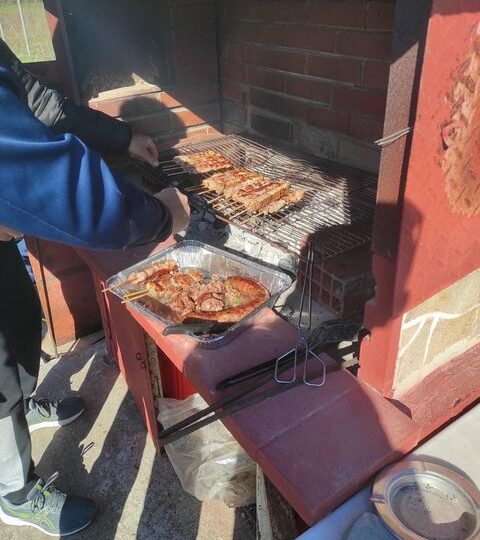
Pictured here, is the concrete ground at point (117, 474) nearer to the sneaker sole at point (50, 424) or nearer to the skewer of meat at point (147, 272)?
the sneaker sole at point (50, 424)

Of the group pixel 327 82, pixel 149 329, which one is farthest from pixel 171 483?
pixel 327 82

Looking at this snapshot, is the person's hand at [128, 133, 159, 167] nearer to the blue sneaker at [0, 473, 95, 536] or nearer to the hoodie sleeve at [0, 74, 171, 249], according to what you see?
the hoodie sleeve at [0, 74, 171, 249]

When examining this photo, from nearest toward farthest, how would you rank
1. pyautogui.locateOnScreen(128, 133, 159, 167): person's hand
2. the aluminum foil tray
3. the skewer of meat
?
the aluminum foil tray
the skewer of meat
pyautogui.locateOnScreen(128, 133, 159, 167): person's hand

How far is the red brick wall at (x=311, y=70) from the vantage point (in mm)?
2816

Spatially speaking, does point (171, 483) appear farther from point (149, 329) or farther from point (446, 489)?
point (446, 489)

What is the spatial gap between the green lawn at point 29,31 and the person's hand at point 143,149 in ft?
35.6

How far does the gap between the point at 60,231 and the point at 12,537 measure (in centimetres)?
209

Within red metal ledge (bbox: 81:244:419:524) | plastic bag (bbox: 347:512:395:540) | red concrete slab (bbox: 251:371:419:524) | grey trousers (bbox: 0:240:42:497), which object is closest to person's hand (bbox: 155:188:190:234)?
red metal ledge (bbox: 81:244:419:524)

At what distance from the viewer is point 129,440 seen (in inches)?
127

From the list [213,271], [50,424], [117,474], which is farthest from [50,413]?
[213,271]

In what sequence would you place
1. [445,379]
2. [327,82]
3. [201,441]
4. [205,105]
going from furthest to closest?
[205,105], [327,82], [201,441], [445,379]

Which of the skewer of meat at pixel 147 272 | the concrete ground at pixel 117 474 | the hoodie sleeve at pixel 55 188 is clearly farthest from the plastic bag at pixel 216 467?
the hoodie sleeve at pixel 55 188

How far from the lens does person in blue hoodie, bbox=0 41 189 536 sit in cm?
147

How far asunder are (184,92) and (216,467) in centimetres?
291
